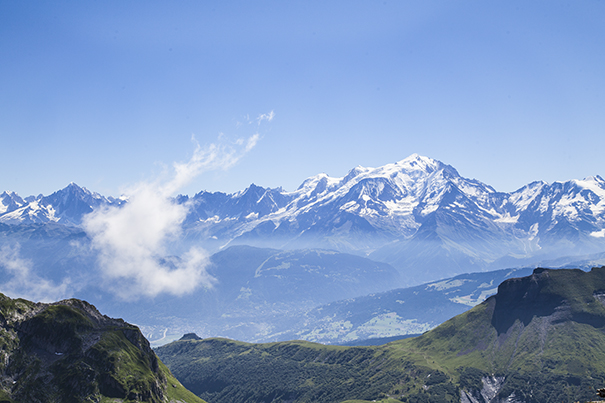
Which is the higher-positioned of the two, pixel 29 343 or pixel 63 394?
pixel 29 343

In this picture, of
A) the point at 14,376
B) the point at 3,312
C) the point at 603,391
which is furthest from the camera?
the point at 3,312

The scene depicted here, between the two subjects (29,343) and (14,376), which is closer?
(14,376)

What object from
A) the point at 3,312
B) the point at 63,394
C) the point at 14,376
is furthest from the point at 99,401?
the point at 3,312

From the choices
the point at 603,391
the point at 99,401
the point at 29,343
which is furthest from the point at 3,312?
the point at 603,391

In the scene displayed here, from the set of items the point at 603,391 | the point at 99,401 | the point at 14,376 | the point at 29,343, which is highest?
the point at 29,343

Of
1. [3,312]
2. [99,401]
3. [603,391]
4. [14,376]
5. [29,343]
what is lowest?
[603,391]

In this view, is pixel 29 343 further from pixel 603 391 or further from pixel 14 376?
pixel 603 391

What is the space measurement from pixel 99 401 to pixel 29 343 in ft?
136

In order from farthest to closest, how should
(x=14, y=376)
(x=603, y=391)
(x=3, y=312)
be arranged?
(x=3, y=312) → (x=14, y=376) → (x=603, y=391)

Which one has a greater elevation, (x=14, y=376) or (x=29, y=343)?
(x=29, y=343)

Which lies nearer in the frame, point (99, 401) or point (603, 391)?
point (603, 391)

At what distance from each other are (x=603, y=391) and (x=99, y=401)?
203039 mm

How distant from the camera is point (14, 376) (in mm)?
183500

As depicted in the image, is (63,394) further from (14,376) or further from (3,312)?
(3,312)
